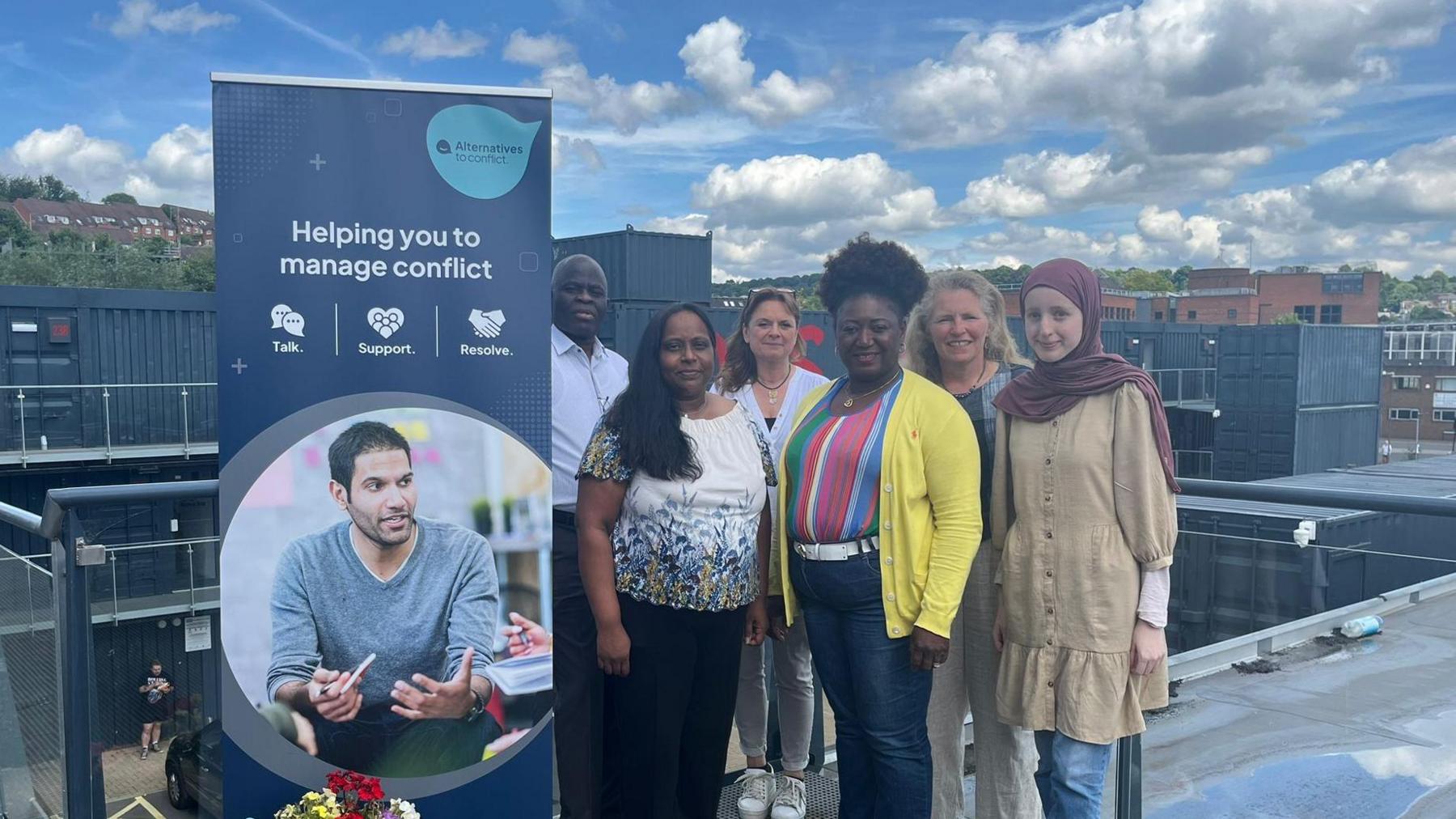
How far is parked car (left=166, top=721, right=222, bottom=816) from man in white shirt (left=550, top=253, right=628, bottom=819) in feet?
2.92

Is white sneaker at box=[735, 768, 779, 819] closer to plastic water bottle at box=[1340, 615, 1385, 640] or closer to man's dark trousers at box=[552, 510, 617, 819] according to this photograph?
man's dark trousers at box=[552, 510, 617, 819]

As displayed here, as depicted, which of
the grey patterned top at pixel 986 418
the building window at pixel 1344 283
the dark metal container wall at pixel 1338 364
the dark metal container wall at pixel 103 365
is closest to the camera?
the grey patterned top at pixel 986 418

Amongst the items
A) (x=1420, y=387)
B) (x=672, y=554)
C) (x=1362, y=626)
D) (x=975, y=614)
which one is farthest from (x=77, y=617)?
(x=1420, y=387)

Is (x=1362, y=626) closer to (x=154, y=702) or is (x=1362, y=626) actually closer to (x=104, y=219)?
(x=154, y=702)

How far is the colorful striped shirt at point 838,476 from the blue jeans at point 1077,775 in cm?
67

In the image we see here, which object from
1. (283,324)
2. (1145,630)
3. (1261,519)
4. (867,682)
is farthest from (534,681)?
(1261,519)

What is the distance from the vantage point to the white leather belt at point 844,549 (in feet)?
8.09

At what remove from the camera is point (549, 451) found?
2590mm

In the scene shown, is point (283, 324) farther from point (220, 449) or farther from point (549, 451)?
point (549, 451)

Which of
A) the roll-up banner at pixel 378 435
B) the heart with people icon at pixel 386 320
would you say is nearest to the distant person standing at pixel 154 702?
the roll-up banner at pixel 378 435

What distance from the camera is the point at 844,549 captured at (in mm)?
2479

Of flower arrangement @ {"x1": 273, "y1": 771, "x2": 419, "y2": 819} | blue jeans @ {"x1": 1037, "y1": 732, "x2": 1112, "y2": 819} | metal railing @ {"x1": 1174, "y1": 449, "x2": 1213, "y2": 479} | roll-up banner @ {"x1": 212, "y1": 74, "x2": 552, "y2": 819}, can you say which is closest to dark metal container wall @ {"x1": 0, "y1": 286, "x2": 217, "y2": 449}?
roll-up banner @ {"x1": 212, "y1": 74, "x2": 552, "y2": 819}

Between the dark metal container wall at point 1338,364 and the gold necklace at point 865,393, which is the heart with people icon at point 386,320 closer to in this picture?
the gold necklace at point 865,393

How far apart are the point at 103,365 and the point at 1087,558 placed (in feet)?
52.7
